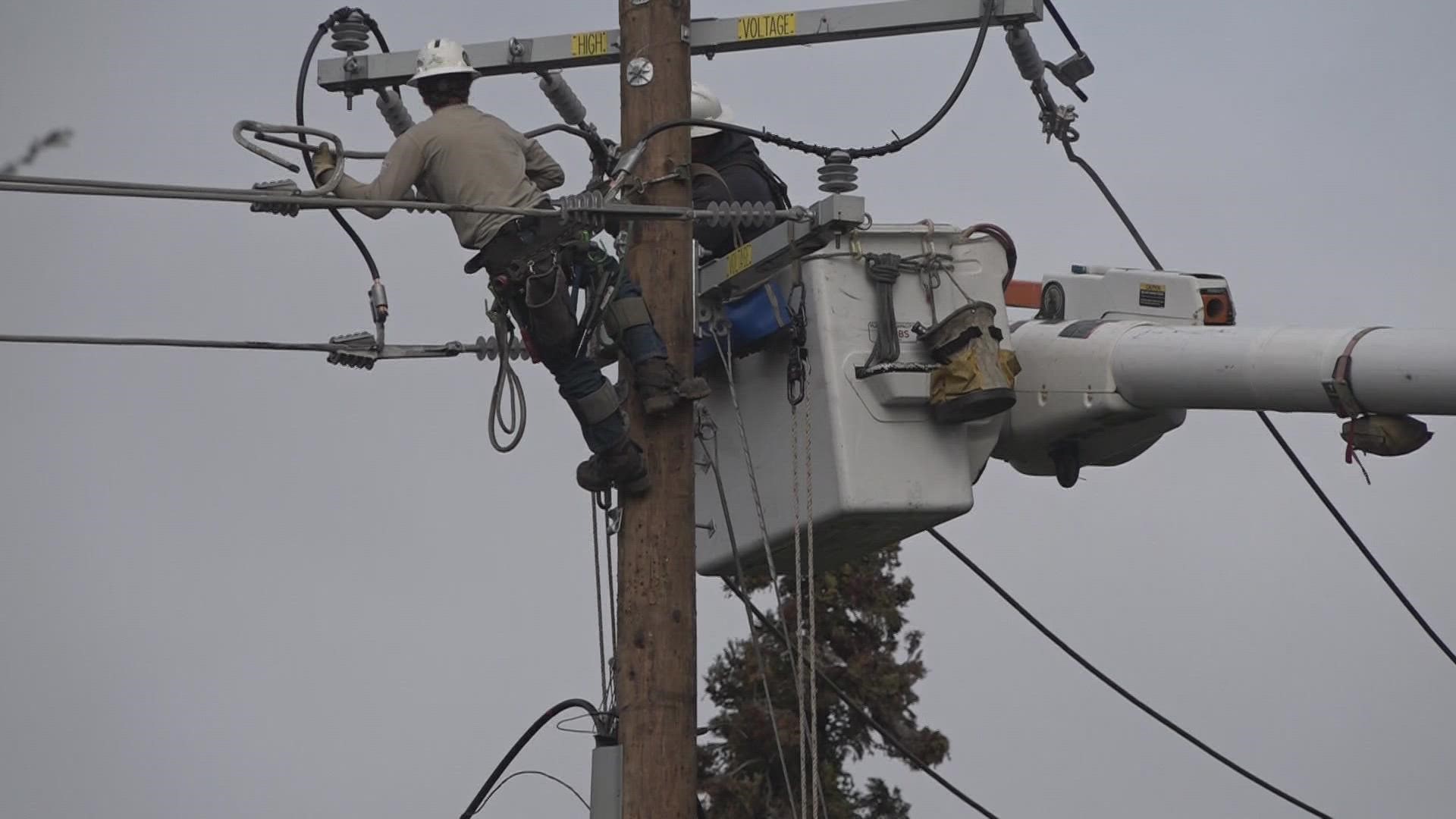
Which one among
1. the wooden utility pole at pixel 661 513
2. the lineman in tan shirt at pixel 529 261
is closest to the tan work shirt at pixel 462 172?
the lineman in tan shirt at pixel 529 261

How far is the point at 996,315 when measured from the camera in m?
9.20

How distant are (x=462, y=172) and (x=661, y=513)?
1343 millimetres

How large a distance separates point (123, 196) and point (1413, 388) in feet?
13.6

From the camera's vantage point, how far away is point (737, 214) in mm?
8641

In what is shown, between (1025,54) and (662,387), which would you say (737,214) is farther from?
(1025,54)

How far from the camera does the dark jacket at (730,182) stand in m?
9.38

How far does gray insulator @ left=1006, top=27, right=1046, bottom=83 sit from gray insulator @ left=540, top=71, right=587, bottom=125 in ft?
5.99

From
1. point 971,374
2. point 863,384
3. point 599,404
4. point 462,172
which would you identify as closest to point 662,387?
point 599,404

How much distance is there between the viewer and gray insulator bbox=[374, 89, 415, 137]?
10.3 metres

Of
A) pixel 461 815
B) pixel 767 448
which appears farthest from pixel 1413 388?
pixel 461 815

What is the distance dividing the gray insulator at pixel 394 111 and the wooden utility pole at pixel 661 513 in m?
1.59

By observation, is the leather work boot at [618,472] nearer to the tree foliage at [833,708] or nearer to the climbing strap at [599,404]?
the climbing strap at [599,404]

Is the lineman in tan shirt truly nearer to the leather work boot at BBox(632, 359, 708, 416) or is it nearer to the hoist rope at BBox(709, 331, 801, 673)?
the leather work boot at BBox(632, 359, 708, 416)

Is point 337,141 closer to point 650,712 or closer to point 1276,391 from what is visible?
point 650,712
